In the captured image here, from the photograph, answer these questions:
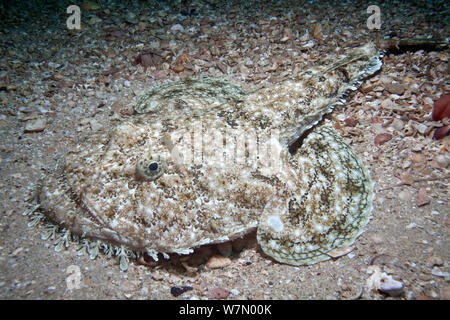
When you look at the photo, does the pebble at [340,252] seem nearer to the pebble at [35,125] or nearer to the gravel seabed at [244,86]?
the gravel seabed at [244,86]

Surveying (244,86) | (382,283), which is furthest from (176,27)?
(382,283)

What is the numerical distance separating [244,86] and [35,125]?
3.73m

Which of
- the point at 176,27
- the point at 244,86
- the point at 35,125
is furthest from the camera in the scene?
the point at 176,27

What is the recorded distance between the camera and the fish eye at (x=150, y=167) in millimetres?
3221

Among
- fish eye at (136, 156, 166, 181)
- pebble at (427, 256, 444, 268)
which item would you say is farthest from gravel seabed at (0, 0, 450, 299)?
fish eye at (136, 156, 166, 181)

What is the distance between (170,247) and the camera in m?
3.29

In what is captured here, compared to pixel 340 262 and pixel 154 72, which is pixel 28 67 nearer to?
pixel 154 72

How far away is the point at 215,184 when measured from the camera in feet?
11.3

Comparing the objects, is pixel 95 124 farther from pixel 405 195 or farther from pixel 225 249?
pixel 405 195

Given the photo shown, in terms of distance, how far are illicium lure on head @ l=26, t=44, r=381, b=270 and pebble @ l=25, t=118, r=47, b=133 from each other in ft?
5.25

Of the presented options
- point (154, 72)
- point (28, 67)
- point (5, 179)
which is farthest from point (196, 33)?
point (5, 179)

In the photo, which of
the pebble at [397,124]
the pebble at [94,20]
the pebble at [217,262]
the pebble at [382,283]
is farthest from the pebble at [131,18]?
the pebble at [382,283]

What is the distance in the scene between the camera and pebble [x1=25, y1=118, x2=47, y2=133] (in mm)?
4762
